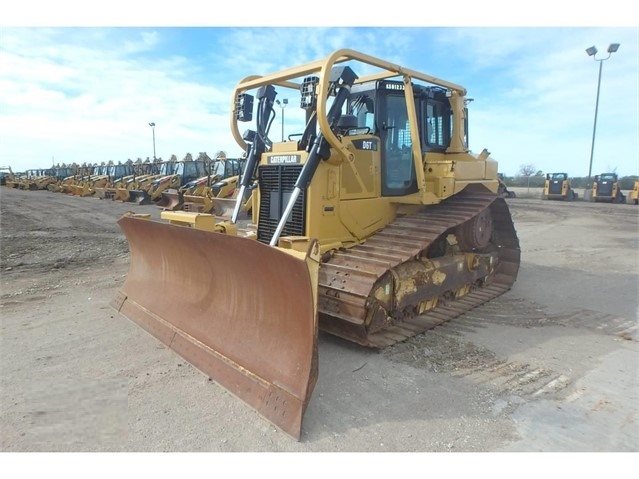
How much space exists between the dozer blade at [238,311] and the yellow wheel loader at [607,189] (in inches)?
1138

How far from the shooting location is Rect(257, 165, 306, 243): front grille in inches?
201

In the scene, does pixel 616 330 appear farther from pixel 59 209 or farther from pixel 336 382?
pixel 59 209

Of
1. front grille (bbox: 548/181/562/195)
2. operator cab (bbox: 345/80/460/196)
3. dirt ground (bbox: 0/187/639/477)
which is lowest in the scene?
dirt ground (bbox: 0/187/639/477)

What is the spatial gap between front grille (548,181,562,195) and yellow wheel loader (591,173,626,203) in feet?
6.47

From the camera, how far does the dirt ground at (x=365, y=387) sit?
118 inches

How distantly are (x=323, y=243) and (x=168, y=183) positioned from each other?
66.0 ft

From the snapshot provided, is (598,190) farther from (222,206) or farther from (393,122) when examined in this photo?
(393,122)

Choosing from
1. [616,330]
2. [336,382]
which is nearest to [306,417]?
[336,382]

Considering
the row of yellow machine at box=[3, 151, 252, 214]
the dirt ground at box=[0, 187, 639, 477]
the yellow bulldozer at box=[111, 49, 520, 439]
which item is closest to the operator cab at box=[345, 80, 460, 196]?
the yellow bulldozer at box=[111, 49, 520, 439]

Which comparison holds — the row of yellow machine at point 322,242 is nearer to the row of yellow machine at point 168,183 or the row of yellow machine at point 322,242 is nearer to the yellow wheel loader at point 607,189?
the row of yellow machine at point 168,183

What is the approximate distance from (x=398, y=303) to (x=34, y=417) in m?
3.34

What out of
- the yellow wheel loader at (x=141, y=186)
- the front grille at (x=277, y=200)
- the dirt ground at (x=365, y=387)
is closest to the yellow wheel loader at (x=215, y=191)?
the yellow wheel loader at (x=141, y=186)

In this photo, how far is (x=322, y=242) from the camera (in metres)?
5.14

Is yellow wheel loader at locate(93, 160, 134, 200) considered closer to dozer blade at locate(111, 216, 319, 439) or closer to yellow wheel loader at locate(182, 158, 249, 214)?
yellow wheel loader at locate(182, 158, 249, 214)
